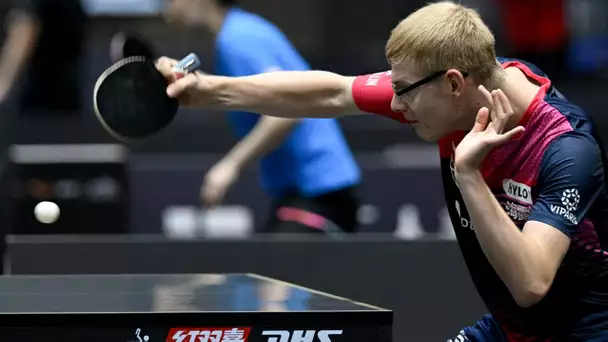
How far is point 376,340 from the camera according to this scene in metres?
3.48

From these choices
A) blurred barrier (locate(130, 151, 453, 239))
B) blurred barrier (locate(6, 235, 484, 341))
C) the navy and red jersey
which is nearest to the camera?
the navy and red jersey

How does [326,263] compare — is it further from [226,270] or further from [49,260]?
[49,260]

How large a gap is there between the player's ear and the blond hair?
2 centimetres

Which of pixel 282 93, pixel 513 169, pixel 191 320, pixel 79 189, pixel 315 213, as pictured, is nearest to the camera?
pixel 191 320

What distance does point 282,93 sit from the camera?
4.41 metres

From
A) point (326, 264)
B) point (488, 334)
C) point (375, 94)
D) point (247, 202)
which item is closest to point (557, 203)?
point (488, 334)

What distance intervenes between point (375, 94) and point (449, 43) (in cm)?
62

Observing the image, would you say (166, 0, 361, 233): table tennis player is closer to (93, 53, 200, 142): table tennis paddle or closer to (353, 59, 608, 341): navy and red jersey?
(93, 53, 200, 142): table tennis paddle

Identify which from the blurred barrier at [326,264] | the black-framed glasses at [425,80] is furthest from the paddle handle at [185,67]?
the blurred barrier at [326,264]

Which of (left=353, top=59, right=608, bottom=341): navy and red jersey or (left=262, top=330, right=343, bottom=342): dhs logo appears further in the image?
(left=353, top=59, right=608, bottom=341): navy and red jersey

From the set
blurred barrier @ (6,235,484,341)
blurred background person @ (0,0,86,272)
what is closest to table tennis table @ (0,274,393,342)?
blurred barrier @ (6,235,484,341)

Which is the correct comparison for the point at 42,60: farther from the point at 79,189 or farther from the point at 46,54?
the point at 79,189

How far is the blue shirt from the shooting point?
6363 mm

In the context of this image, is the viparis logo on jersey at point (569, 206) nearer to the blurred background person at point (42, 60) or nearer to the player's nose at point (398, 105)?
the player's nose at point (398, 105)
